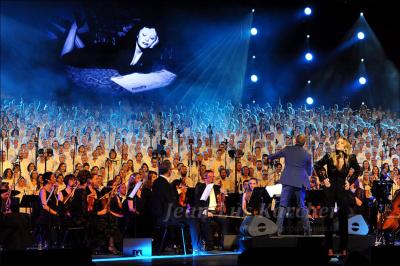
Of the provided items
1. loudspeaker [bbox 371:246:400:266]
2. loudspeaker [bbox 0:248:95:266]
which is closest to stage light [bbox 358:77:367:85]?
loudspeaker [bbox 371:246:400:266]

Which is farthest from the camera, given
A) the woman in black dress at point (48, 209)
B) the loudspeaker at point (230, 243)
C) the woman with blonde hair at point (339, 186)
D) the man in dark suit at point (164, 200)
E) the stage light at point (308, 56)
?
the stage light at point (308, 56)

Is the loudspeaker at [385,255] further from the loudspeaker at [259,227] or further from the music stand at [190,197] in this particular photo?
the music stand at [190,197]

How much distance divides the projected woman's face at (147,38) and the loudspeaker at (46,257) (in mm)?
12242

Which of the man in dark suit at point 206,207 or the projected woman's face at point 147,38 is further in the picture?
the projected woman's face at point 147,38

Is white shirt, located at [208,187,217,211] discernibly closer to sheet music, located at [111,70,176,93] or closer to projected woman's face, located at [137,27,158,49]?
sheet music, located at [111,70,176,93]

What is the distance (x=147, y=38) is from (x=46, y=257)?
12.5 metres

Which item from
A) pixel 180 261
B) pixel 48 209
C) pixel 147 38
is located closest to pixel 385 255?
pixel 180 261

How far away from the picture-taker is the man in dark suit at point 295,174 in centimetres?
979

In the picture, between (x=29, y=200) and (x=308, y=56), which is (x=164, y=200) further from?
(x=308, y=56)

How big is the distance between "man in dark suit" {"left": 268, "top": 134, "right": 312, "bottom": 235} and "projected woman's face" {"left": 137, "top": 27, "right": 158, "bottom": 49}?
854 centimetres

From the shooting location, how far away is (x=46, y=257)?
18.2 feet

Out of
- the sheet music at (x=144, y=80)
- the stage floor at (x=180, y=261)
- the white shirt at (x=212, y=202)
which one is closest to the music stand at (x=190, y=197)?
the white shirt at (x=212, y=202)

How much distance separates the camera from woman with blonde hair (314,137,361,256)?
8.32 metres

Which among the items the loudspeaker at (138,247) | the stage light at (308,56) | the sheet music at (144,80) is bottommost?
the loudspeaker at (138,247)
